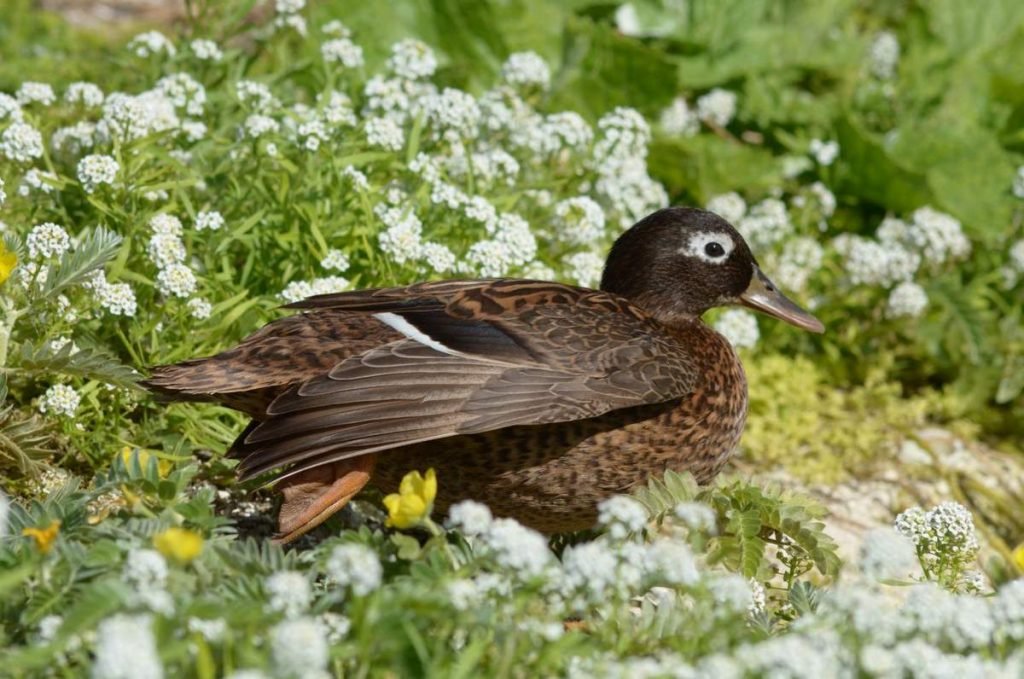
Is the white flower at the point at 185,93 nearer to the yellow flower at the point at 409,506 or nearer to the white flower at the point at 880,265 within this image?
the yellow flower at the point at 409,506

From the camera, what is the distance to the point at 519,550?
9.46 ft

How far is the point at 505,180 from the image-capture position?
5.39 m

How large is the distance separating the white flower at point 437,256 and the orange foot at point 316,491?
0.91 metres

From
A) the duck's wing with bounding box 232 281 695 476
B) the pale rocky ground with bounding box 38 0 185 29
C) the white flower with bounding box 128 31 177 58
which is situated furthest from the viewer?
the pale rocky ground with bounding box 38 0 185 29

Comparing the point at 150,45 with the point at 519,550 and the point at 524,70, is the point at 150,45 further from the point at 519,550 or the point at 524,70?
the point at 519,550

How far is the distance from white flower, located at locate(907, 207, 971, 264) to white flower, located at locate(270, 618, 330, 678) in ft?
14.0

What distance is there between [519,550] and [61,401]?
1832mm

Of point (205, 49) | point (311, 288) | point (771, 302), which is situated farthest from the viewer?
point (205, 49)

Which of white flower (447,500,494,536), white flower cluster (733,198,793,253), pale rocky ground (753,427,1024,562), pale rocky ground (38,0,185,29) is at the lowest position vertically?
pale rocky ground (753,427,1024,562)

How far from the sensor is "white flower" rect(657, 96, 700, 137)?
6.86m

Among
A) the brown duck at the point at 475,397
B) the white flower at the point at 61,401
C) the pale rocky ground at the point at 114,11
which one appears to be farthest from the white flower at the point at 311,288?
the pale rocky ground at the point at 114,11

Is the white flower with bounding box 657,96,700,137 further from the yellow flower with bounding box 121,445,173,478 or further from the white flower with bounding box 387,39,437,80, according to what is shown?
the yellow flower with bounding box 121,445,173,478

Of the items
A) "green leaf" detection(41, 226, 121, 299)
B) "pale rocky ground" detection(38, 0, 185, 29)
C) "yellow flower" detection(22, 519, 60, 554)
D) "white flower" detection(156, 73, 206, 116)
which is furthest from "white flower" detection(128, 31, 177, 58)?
"yellow flower" detection(22, 519, 60, 554)

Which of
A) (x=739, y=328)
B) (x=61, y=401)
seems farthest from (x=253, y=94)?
(x=739, y=328)
